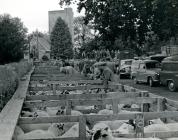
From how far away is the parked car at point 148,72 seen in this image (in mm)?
28781

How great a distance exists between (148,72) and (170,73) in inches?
200

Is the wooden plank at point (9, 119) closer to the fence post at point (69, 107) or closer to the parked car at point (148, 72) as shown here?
the fence post at point (69, 107)

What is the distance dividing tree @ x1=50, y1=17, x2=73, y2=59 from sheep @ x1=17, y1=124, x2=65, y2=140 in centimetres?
10900

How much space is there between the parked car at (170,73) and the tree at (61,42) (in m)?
92.2

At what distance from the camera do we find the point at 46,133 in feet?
26.7

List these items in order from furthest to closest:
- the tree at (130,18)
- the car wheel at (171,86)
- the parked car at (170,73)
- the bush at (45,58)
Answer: the bush at (45,58), the tree at (130,18), the car wheel at (171,86), the parked car at (170,73)

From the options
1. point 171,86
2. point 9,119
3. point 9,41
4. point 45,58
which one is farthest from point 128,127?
point 45,58

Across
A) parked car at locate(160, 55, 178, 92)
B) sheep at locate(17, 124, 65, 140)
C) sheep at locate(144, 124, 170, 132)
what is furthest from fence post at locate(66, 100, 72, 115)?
parked car at locate(160, 55, 178, 92)

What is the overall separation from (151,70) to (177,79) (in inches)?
233

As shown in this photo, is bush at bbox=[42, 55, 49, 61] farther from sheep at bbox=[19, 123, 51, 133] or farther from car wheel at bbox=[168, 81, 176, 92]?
sheep at bbox=[19, 123, 51, 133]

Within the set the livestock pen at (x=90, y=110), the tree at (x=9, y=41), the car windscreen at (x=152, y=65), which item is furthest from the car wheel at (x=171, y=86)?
the tree at (x=9, y=41)

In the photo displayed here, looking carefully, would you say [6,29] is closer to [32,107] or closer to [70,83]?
[70,83]

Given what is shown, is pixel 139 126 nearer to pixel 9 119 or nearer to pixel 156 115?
pixel 156 115

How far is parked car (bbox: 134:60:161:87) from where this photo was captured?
28781 mm
